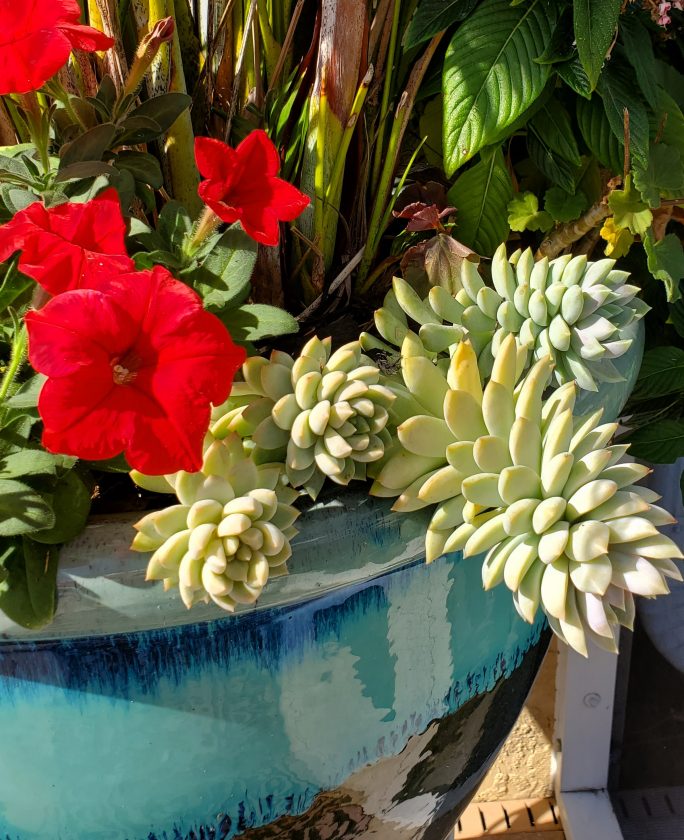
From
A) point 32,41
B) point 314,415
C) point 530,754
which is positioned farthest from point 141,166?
point 530,754

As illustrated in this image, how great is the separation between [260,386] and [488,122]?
1.25 ft

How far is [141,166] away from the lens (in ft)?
2.17

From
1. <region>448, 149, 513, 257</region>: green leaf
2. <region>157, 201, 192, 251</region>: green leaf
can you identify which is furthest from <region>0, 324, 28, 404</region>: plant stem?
<region>448, 149, 513, 257</region>: green leaf

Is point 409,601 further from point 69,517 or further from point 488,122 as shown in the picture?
point 488,122

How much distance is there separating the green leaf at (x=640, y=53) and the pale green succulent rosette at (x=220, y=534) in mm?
563

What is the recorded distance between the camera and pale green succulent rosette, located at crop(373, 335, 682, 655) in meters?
0.49

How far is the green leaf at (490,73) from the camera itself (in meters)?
0.80

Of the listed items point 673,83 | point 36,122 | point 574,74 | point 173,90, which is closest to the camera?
point 36,122

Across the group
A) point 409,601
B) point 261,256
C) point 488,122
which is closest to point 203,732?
point 409,601

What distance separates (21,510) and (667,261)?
68 centimetres

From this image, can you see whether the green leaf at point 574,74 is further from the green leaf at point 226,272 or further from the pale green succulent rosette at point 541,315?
the green leaf at point 226,272

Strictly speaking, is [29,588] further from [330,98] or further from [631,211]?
[631,211]

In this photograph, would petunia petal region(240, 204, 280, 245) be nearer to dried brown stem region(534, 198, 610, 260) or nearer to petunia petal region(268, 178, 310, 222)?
petunia petal region(268, 178, 310, 222)

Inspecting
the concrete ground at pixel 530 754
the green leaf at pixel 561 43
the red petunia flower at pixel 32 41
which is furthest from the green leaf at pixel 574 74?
the concrete ground at pixel 530 754
